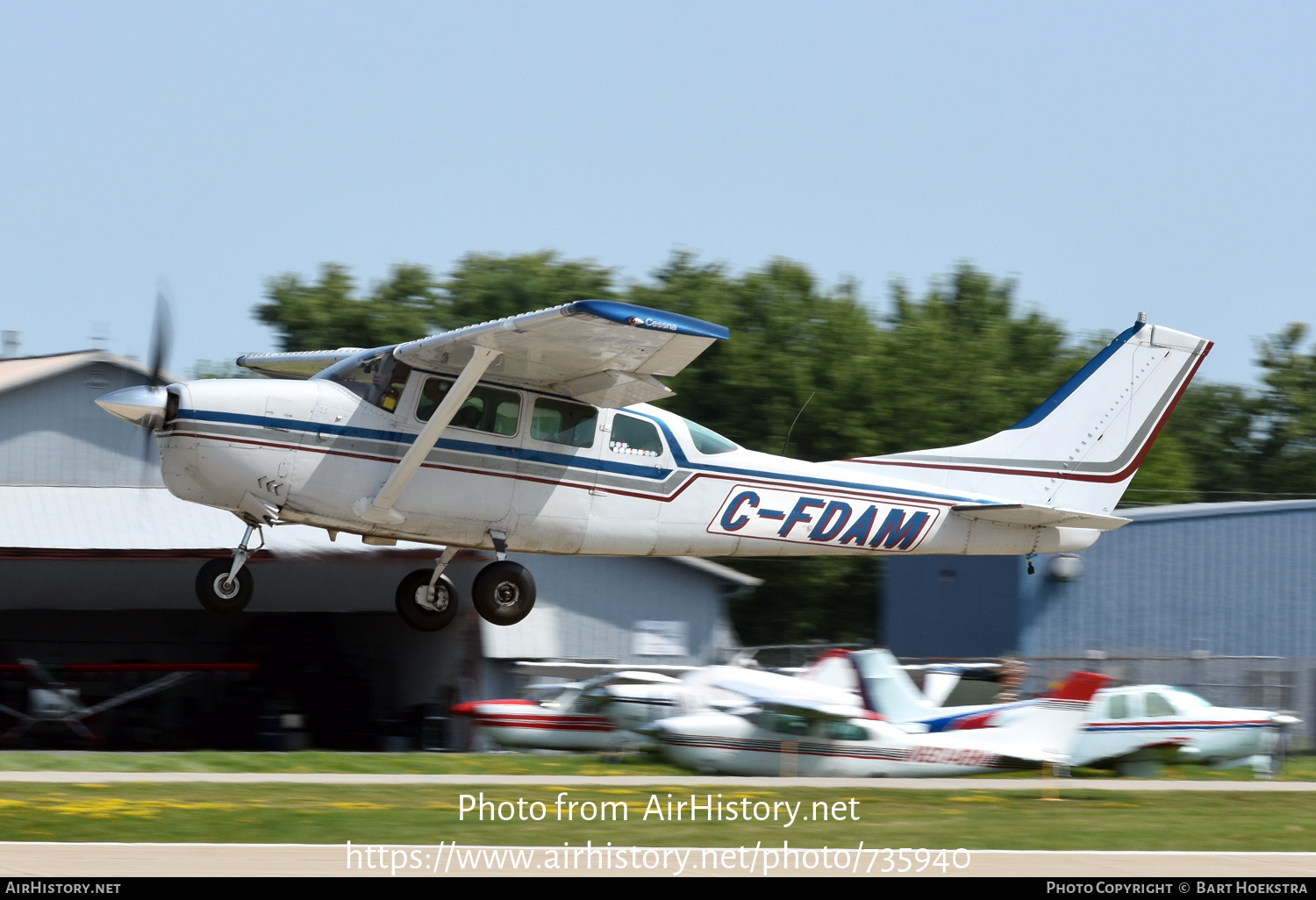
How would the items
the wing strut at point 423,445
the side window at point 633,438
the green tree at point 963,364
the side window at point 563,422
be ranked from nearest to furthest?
the wing strut at point 423,445 < the side window at point 563,422 < the side window at point 633,438 < the green tree at point 963,364

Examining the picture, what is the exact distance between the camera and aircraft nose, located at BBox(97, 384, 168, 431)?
1359 centimetres

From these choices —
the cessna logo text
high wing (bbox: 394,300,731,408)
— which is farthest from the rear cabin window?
the cessna logo text

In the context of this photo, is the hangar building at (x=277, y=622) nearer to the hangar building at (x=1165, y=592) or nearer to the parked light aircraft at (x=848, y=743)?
the parked light aircraft at (x=848, y=743)

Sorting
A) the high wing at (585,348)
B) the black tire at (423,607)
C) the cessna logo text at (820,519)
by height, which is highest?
the high wing at (585,348)

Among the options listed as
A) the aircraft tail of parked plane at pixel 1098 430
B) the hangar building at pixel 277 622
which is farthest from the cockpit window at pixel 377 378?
the hangar building at pixel 277 622

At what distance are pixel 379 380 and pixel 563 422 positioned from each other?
71.9 inches

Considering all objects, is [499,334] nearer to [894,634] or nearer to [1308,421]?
[894,634]

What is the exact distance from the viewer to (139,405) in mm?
13617

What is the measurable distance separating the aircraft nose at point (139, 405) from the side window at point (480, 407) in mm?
2347

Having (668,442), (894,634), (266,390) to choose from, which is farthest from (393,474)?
(894,634)

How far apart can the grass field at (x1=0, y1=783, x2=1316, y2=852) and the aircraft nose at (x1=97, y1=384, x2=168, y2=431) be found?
3544 millimetres

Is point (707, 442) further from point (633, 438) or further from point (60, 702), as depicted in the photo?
point (60, 702)

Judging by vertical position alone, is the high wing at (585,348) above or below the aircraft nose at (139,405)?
above

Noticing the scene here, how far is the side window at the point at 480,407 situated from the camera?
14.5m
